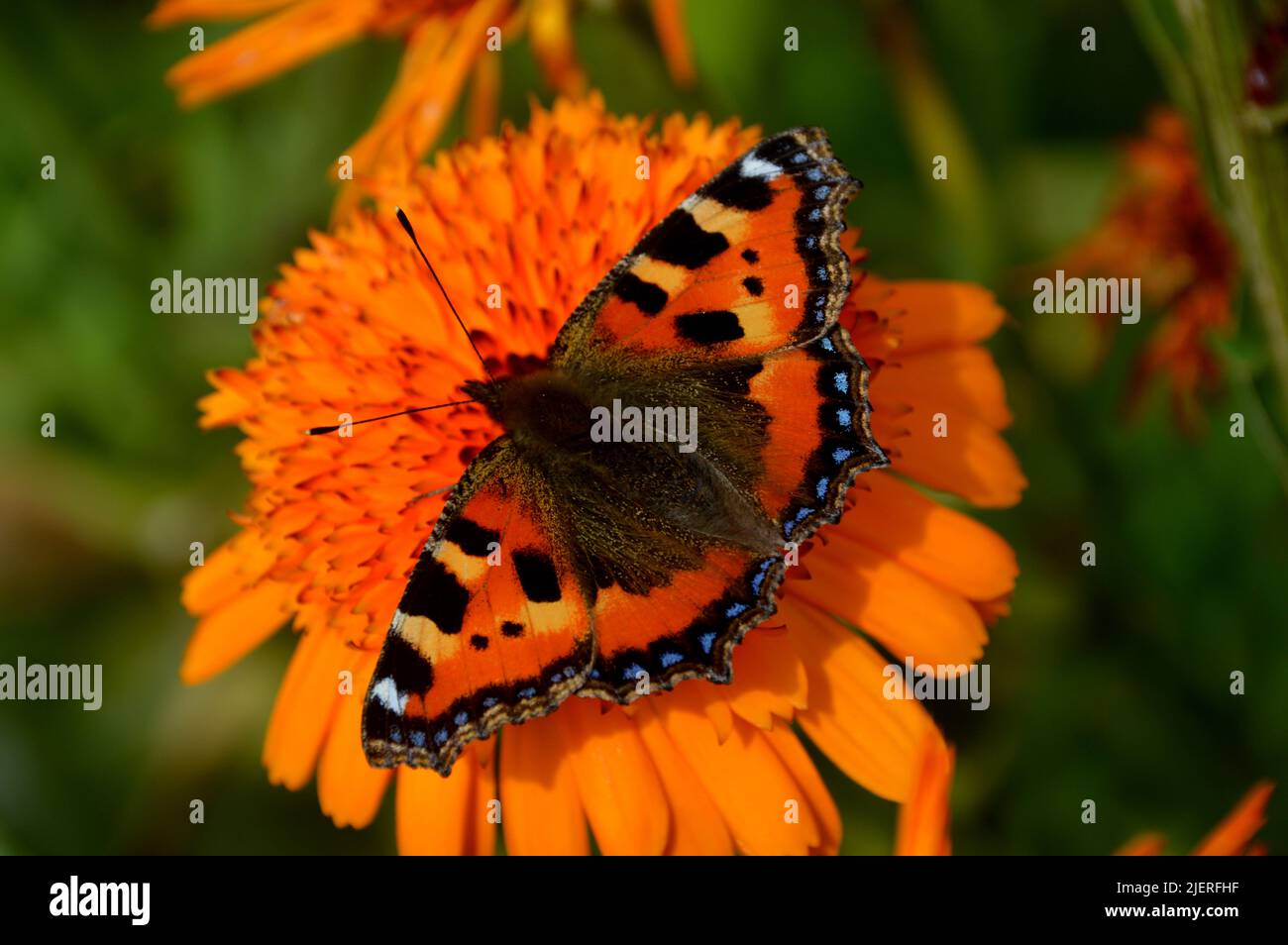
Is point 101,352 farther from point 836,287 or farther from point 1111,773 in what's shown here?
point 1111,773

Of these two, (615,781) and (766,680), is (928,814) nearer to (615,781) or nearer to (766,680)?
(766,680)

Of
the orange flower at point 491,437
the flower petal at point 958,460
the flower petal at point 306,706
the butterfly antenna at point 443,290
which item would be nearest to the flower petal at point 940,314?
the orange flower at point 491,437

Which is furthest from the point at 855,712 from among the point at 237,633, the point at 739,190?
the point at 237,633

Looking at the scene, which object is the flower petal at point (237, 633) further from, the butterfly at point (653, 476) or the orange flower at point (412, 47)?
the orange flower at point (412, 47)

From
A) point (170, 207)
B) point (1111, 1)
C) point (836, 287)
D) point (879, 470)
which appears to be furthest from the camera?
point (170, 207)

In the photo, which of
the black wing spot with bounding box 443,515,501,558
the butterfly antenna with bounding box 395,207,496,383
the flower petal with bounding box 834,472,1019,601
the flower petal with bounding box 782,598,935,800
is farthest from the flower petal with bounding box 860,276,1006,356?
the black wing spot with bounding box 443,515,501,558
